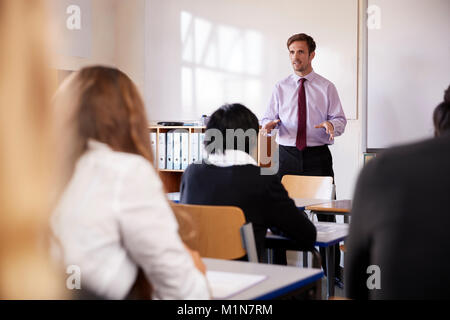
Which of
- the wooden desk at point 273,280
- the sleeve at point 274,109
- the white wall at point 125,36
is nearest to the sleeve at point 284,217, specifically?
the wooden desk at point 273,280

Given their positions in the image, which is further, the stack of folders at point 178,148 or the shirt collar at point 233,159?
the stack of folders at point 178,148

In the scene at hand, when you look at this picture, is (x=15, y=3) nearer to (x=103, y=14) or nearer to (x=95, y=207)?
(x=95, y=207)

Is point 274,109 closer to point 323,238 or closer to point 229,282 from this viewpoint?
point 323,238

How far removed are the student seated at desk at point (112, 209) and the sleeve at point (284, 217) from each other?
105 centimetres

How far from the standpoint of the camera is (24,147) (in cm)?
45

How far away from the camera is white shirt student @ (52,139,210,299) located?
105 centimetres

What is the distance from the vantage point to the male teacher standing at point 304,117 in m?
4.20

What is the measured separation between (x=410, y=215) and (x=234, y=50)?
5.22 m

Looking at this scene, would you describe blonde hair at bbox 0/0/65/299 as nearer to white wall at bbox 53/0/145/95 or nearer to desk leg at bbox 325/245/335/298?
desk leg at bbox 325/245/335/298

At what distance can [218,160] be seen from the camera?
2.28 metres

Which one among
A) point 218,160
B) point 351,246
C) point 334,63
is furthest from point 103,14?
point 351,246

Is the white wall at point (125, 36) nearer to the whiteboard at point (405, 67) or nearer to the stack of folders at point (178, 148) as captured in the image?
the stack of folders at point (178, 148)

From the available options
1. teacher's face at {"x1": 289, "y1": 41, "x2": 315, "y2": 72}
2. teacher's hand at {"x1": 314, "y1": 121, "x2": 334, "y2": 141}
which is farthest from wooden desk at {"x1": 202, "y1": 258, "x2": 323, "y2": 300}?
teacher's face at {"x1": 289, "y1": 41, "x2": 315, "y2": 72}

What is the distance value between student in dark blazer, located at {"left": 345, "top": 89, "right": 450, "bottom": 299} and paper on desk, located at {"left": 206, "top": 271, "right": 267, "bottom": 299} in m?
0.49
